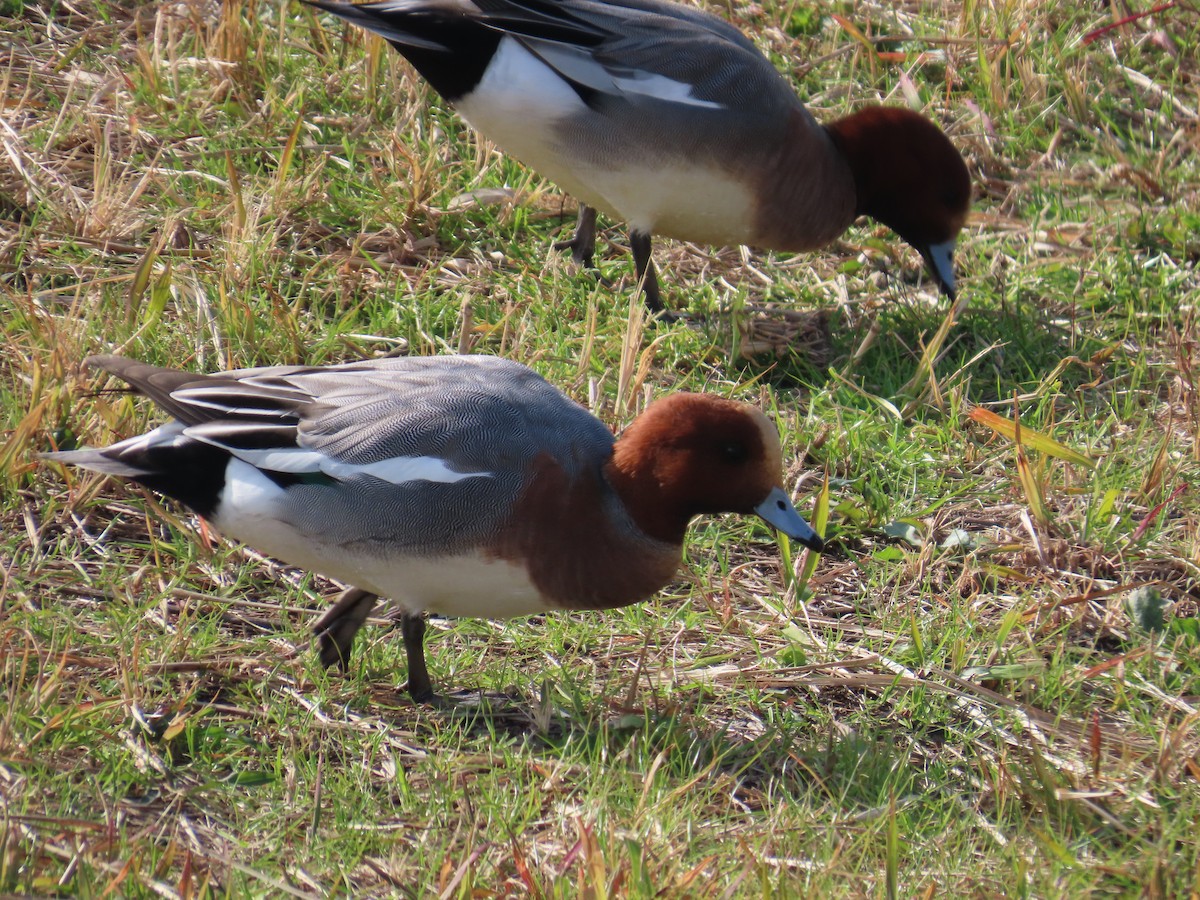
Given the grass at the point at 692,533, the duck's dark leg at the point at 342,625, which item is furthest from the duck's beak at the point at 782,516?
the duck's dark leg at the point at 342,625

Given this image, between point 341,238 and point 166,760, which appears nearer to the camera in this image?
point 166,760

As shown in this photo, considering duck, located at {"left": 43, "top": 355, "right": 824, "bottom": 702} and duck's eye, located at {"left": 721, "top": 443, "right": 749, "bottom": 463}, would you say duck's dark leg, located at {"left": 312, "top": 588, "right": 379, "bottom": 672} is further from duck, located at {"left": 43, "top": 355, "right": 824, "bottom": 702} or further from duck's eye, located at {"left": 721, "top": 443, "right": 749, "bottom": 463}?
duck's eye, located at {"left": 721, "top": 443, "right": 749, "bottom": 463}

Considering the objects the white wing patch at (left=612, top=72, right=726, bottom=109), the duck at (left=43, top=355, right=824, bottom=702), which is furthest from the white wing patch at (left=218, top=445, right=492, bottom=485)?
the white wing patch at (left=612, top=72, right=726, bottom=109)

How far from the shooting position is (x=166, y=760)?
2820 mm

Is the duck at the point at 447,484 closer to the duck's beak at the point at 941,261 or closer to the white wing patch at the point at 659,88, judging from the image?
the white wing patch at the point at 659,88

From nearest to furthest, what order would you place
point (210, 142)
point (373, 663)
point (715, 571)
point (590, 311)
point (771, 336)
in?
point (373, 663), point (715, 571), point (590, 311), point (771, 336), point (210, 142)

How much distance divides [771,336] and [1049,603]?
4.68 ft

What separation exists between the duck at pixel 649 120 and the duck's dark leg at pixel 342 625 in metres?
1.67

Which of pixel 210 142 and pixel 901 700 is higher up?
pixel 210 142

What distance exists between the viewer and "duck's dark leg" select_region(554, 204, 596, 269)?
4820 mm

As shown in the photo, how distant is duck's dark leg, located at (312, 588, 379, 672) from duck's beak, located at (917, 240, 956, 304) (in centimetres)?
234

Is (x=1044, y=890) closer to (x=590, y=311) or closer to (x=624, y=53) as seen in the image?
(x=590, y=311)

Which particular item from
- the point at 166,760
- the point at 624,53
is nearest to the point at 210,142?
the point at 624,53

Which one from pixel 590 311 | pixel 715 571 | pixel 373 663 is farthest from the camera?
pixel 590 311
